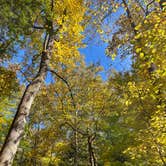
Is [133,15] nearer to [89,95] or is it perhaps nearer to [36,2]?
[89,95]

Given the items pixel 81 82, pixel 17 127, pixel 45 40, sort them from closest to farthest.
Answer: pixel 17 127
pixel 45 40
pixel 81 82

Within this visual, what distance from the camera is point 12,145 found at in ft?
17.0

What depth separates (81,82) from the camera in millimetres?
15797

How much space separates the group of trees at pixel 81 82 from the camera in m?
5.45

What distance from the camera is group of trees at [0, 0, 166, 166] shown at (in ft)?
17.9

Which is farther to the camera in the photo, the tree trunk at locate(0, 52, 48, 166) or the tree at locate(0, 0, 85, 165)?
the tree at locate(0, 0, 85, 165)

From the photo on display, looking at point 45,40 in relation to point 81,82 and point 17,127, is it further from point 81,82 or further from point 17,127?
point 81,82

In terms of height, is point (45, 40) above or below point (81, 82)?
below

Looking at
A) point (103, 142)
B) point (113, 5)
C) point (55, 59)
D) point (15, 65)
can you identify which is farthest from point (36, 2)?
point (103, 142)

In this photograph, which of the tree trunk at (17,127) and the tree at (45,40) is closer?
the tree trunk at (17,127)

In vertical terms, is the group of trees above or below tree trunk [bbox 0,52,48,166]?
above

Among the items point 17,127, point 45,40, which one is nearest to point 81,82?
point 45,40

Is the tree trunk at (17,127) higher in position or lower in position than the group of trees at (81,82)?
lower

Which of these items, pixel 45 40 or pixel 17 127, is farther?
pixel 45 40
